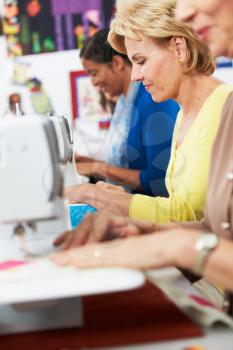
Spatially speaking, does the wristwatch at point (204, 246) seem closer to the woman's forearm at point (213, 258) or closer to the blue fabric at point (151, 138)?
the woman's forearm at point (213, 258)

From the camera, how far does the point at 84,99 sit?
4.36 m

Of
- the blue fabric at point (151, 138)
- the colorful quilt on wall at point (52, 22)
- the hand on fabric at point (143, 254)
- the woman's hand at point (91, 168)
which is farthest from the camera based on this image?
the colorful quilt on wall at point (52, 22)

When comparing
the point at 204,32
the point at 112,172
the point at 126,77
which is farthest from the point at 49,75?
the point at 204,32

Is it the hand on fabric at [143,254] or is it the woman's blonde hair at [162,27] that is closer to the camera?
the hand on fabric at [143,254]

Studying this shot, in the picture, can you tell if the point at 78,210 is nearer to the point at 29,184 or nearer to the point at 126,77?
the point at 29,184

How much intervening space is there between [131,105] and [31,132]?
5.30 ft

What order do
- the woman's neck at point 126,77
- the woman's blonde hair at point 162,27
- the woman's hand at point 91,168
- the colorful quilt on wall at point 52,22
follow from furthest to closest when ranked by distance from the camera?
1. the colorful quilt on wall at point 52,22
2. the woman's neck at point 126,77
3. the woman's hand at point 91,168
4. the woman's blonde hair at point 162,27

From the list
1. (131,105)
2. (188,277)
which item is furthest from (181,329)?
(131,105)

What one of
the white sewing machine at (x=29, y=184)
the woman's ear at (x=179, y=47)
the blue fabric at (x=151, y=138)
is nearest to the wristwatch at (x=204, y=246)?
the white sewing machine at (x=29, y=184)

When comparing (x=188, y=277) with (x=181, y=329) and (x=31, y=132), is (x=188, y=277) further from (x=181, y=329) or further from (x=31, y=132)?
(x=31, y=132)

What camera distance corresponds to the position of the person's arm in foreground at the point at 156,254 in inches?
42.1

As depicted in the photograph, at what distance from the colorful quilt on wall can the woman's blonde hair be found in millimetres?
2372

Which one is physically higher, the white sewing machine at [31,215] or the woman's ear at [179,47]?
the woman's ear at [179,47]

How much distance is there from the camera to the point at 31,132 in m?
1.21
